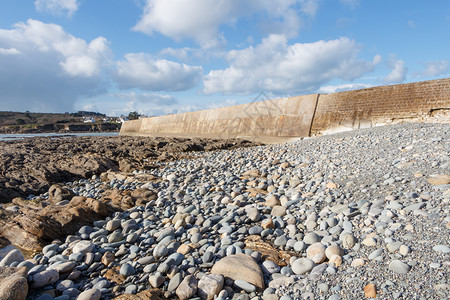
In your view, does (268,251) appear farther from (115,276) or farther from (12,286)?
(12,286)

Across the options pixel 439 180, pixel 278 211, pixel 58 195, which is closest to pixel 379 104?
pixel 439 180

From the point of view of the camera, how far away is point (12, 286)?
1837 millimetres

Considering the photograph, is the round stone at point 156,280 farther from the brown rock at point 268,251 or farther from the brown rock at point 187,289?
the brown rock at point 268,251

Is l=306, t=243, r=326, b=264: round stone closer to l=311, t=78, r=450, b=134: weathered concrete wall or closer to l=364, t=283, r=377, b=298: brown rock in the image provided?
l=364, t=283, r=377, b=298: brown rock

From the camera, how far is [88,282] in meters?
2.27

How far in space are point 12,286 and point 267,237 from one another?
6.92 feet

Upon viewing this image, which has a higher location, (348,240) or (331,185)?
(331,185)

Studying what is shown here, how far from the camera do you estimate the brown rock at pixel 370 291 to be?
168cm

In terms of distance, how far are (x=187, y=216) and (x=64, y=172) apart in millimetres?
4790

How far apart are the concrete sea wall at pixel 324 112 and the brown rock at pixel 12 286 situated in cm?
827

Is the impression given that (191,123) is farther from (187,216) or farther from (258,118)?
(187,216)

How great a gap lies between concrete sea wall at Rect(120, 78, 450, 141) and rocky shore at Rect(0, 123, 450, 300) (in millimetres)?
2658

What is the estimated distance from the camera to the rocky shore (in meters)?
1.94

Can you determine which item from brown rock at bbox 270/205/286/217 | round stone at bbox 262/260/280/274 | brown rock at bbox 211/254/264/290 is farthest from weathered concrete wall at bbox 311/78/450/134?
brown rock at bbox 211/254/264/290
